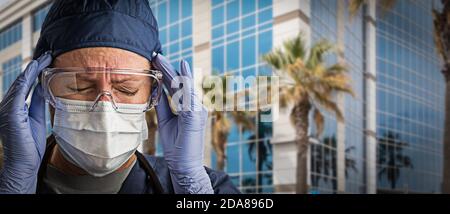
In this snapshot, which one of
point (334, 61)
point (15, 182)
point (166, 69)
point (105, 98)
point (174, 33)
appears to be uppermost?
point (174, 33)

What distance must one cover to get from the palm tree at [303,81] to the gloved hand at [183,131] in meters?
0.51

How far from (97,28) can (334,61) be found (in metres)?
1.19

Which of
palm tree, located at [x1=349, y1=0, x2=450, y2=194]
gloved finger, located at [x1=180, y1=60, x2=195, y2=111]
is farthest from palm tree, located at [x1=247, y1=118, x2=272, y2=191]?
palm tree, located at [x1=349, y1=0, x2=450, y2=194]

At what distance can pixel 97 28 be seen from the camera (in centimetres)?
252

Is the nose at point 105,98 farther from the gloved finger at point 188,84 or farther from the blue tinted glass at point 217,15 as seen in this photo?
the blue tinted glass at point 217,15

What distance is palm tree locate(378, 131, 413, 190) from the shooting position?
3.00 meters

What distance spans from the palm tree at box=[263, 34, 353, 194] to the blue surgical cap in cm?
69

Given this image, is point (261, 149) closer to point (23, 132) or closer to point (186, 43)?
point (186, 43)

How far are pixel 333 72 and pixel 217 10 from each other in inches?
26.8

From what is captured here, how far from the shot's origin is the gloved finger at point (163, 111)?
8.50 ft

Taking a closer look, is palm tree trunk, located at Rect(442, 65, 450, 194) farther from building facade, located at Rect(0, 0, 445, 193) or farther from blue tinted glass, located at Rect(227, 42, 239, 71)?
blue tinted glass, located at Rect(227, 42, 239, 71)

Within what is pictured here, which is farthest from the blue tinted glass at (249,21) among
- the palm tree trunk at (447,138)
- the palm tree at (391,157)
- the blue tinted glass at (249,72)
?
the palm tree trunk at (447,138)

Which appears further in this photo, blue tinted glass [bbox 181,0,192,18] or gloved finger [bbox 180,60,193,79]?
blue tinted glass [bbox 181,0,192,18]

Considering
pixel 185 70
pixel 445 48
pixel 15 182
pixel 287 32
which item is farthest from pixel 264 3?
pixel 15 182
